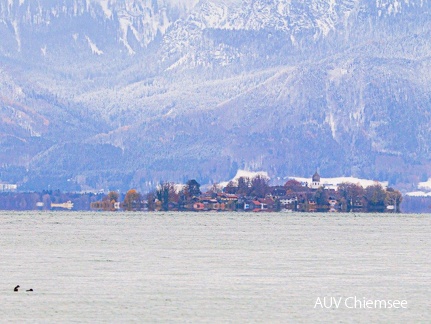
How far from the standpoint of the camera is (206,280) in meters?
109

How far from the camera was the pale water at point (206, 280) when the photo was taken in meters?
89.2

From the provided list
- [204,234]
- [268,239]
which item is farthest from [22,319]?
[204,234]

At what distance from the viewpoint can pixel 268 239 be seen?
590ft

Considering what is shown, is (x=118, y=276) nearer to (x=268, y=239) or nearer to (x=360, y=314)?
(x=360, y=314)
